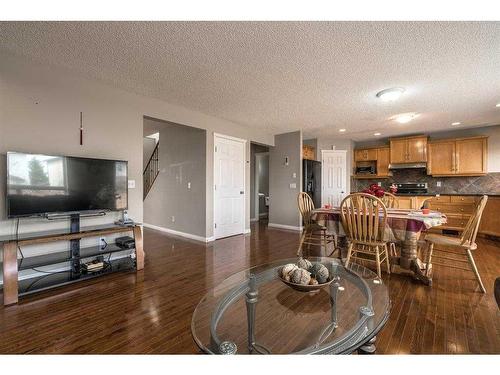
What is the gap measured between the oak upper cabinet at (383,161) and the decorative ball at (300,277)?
571 centimetres

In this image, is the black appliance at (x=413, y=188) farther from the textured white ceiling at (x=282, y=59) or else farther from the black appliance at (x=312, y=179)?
the textured white ceiling at (x=282, y=59)

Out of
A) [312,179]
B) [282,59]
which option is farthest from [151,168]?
[282,59]

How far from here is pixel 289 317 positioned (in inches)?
53.4

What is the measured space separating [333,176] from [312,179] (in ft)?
2.78

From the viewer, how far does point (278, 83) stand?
2.94 m

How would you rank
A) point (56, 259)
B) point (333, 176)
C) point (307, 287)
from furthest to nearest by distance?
1. point (333, 176)
2. point (56, 259)
3. point (307, 287)

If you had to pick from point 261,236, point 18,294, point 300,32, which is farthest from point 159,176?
point 300,32

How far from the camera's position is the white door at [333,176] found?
6297 mm

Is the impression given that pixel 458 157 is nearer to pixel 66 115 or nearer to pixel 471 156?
pixel 471 156

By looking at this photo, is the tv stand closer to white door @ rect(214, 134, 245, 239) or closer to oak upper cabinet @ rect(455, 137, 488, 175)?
white door @ rect(214, 134, 245, 239)

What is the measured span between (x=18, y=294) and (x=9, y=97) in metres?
1.94

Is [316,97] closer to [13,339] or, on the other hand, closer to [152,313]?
[152,313]

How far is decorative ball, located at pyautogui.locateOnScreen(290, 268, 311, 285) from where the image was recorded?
1.37 metres

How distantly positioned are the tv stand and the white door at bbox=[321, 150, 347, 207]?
497 cm
